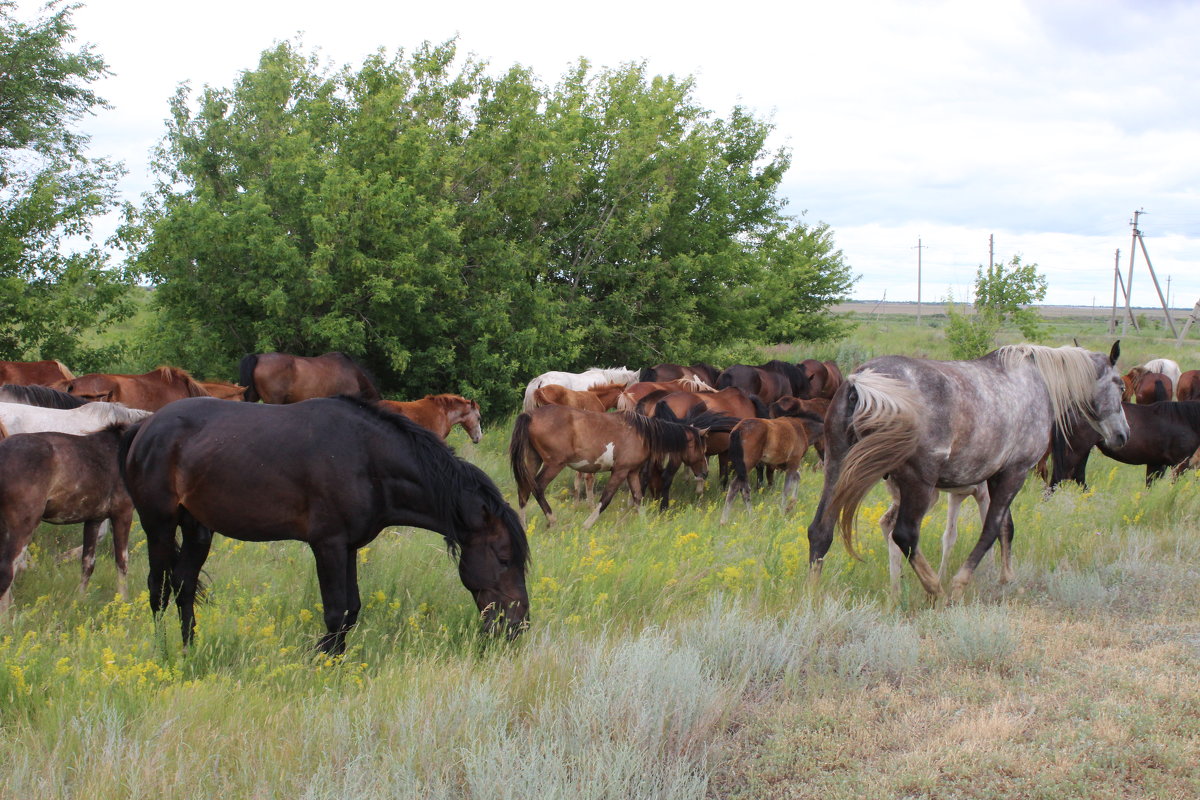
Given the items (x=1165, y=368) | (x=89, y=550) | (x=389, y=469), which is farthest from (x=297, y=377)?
(x=1165, y=368)

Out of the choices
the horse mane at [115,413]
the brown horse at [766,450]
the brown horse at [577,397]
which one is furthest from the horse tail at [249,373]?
the brown horse at [766,450]

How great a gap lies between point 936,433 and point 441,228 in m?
11.6

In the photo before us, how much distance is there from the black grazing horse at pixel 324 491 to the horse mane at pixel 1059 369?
461 cm

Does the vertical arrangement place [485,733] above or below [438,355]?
below

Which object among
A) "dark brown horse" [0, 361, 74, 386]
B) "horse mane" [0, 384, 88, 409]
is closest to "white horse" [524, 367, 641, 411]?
Answer: "dark brown horse" [0, 361, 74, 386]

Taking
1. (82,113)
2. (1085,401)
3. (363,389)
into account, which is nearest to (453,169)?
(363,389)

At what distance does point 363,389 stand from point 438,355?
2381 millimetres

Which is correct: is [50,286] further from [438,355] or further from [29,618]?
[29,618]

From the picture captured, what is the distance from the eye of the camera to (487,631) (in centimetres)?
544

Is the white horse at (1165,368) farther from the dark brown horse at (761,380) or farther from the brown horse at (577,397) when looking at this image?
the brown horse at (577,397)

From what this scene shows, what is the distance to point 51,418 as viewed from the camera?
8258 mm

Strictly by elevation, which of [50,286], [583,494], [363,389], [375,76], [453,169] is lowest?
[583,494]

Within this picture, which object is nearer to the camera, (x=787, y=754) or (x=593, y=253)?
(x=787, y=754)

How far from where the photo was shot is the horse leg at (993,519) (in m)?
6.92
